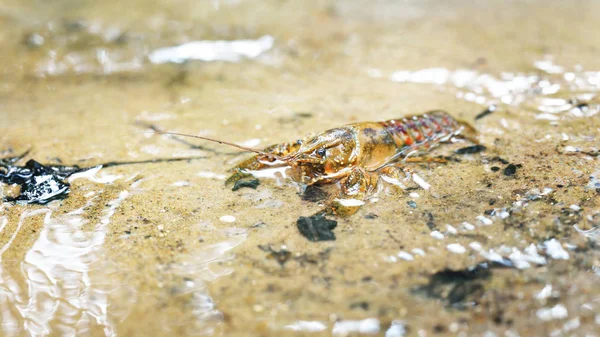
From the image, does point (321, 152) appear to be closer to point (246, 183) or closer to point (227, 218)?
point (246, 183)

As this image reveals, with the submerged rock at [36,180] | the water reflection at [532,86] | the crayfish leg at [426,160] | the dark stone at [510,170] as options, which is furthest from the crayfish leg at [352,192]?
the submerged rock at [36,180]

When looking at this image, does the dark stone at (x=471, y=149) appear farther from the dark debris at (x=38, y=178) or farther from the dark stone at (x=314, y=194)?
the dark debris at (x=38, y=178)

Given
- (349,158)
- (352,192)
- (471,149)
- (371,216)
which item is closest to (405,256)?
(371,216)

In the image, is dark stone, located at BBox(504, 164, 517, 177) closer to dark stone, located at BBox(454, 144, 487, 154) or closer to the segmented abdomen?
dark stone, located at BBox(454, 144, 487, 154)

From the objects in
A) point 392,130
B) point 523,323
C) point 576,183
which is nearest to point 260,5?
point 392,130

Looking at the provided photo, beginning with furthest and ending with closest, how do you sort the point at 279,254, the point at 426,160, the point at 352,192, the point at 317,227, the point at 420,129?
the point at 420,129 → the point at 426,160 → the point at 352,192 → the point at 317,227 → the point at 279,254

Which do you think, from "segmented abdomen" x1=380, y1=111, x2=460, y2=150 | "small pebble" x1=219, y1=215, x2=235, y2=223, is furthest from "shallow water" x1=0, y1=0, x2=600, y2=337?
"segmented abdomen" x1=380, y1=111, x2=460, y2=150
